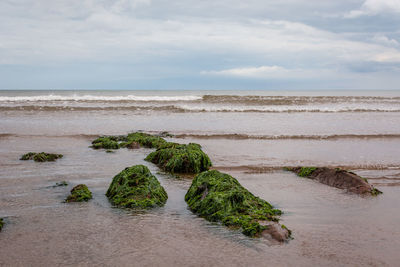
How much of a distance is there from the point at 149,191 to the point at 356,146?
356 inches

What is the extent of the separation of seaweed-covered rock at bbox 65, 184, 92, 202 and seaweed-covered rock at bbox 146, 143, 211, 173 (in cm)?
251

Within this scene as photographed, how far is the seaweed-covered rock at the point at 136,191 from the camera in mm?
5590

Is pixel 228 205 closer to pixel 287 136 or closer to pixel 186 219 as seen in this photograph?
pixel 186 219

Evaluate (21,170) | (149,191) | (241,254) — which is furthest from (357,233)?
(21,170)

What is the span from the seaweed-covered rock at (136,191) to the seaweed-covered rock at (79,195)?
37 cm

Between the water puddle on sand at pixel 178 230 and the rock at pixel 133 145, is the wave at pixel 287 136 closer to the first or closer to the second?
the rock at pixel 133 145

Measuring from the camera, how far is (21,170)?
7.87 m

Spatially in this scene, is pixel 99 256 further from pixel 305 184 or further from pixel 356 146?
pixel 356 146

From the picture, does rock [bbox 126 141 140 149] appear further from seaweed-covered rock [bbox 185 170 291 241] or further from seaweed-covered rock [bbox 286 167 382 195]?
seaweed-covered rock [bbox 286 167 382 195]

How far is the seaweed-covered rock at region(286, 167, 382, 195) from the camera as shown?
642 cm

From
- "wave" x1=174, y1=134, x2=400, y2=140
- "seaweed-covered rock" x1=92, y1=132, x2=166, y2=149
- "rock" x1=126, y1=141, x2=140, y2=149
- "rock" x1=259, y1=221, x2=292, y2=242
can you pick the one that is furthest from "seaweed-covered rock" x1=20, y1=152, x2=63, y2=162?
"rock" x1=259, y1=221, x2=292, y2=242

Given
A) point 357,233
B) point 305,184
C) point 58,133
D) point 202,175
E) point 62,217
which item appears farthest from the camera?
point 58,133

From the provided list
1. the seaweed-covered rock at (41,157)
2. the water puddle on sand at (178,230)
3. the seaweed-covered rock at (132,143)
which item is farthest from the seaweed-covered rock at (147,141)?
the water puddle on sand at (178,230)

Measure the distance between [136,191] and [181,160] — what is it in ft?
8.08
